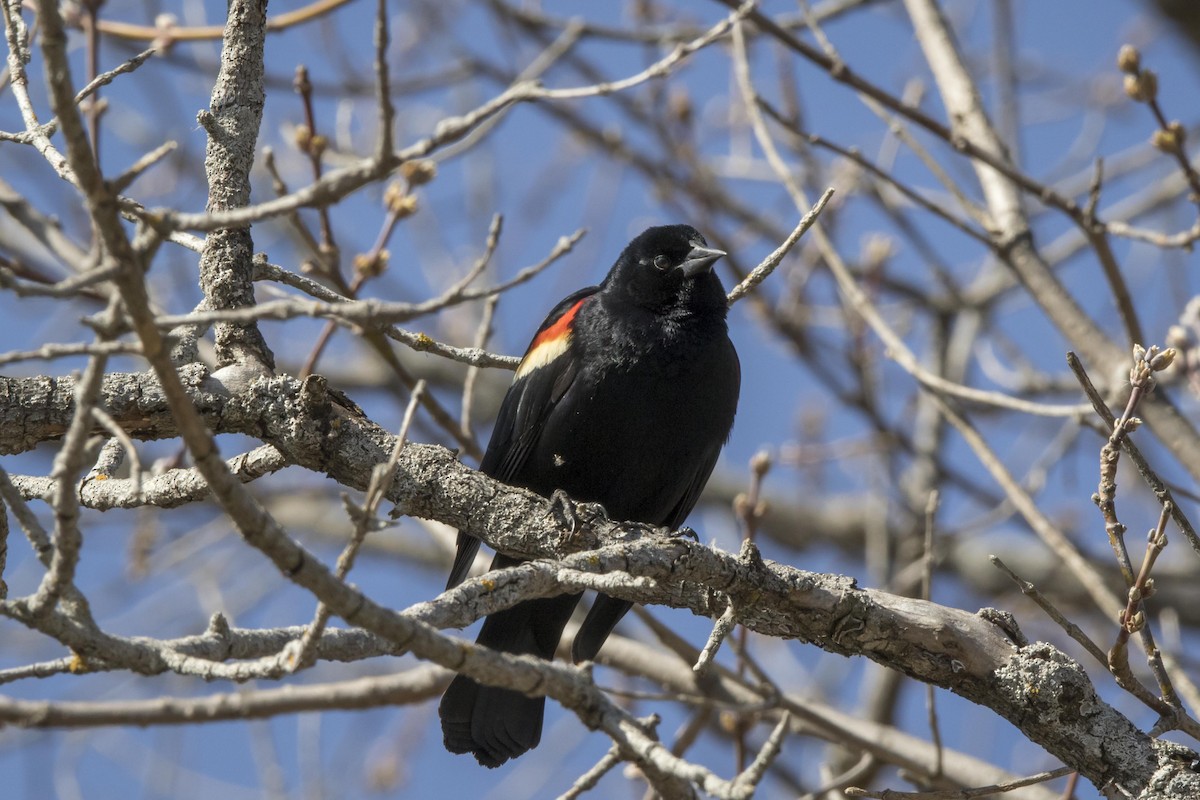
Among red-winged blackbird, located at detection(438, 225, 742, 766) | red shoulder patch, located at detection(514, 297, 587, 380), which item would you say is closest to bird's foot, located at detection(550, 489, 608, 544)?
red-winged blackbird, located at detection(438, 225, 742, 766)

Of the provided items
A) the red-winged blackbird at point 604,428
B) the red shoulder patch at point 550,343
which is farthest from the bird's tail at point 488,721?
the red shoulder patch at point 550,343

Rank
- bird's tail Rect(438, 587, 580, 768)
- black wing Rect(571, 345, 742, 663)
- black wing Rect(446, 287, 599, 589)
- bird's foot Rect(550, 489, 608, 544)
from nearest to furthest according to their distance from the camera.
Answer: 1. bird's foot Rect(550, 489, 608, 544)
2. black wing Rect(571, 345, 742, 663)
3. bird's tail Rect(438, 587, 580, 768)
4. black wing Rect(446, 287, 599, 589)

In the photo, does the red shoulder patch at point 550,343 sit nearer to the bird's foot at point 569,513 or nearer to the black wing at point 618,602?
the black wing at point 618,602

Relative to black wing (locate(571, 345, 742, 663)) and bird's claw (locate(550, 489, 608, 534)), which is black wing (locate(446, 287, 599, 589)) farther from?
bird's claw (locate(550, 489, 608, 534))

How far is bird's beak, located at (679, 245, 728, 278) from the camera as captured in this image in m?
4.32

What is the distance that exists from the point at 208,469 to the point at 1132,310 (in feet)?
9.63

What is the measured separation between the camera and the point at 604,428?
3961mm

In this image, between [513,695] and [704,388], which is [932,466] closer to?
[704,388]

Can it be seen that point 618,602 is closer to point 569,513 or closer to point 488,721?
point 488,721

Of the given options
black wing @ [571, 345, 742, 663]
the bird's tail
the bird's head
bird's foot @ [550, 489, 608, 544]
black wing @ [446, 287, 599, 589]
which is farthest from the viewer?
the bird's head

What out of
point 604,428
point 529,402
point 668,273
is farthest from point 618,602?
point 668,273

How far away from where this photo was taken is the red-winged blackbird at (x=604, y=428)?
3.96 m

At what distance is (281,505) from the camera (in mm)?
8102

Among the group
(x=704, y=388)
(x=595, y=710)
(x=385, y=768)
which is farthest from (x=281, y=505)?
(x=595, y=710)
